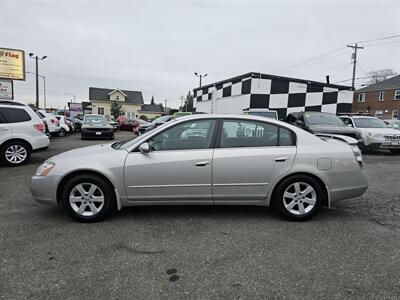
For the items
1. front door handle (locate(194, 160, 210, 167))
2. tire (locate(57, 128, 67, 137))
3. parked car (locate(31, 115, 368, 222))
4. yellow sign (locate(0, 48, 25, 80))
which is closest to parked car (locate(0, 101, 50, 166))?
parked car (locate(31, 115, 368, 222))

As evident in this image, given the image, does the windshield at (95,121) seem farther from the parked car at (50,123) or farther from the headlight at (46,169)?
the headlight at (46,169)

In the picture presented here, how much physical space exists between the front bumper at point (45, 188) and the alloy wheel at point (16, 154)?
4.37m

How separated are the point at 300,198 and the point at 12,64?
22569 mm

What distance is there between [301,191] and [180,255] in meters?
1.74

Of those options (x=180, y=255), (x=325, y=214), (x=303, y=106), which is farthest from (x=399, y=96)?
(x=180, y=255)

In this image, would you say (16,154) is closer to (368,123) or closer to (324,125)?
(324,125)

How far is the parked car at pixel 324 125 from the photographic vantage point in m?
9.05

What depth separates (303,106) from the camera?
15656 mm

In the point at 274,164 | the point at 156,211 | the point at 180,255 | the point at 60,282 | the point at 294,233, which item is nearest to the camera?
the point at 60,282

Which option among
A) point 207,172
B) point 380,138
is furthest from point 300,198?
point 380,138

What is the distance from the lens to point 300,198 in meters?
3.56

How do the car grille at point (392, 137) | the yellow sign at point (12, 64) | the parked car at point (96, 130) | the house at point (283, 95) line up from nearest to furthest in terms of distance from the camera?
the car grille at point (392, 137)
the parked car at point (96, 130)
the house at point (283, 95)
the yellow sign at point (12, 64)

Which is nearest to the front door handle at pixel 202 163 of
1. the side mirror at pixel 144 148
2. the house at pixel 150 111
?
the side mirror at pixel 144 148

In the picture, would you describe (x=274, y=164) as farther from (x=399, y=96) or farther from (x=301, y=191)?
(x=399, y=96)
